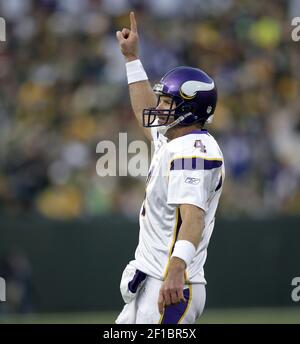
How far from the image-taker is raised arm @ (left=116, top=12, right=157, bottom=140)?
7176 mm

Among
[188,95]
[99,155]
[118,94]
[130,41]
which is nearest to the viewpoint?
[188,95]

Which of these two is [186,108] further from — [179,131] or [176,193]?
[176,193]

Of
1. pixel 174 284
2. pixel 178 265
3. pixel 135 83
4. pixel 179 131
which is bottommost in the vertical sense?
pixel 174 284

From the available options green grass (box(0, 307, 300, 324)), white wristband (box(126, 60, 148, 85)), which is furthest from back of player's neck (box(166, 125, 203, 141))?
green grass (box(0, 307, 300, 324))

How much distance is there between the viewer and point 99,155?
45.2 ft

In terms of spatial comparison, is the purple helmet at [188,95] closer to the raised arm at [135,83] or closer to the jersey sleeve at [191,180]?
the jersey sleeve at [191,180]

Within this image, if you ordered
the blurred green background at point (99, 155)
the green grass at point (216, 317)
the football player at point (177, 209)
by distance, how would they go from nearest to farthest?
the football player at point (177, 209) < the green grass at point (216, 317) < the blurred green background at point (99, 155)

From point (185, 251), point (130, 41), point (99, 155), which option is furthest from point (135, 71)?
point (99, 155)

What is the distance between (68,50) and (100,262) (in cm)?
383

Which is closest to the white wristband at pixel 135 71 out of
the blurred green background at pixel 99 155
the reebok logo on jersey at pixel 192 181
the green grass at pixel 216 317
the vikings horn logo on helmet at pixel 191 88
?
the vikings horn logo on helmet at pixel 191 88

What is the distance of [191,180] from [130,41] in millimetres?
1652

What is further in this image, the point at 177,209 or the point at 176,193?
the point at 177,209

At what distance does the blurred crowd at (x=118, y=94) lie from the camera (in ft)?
45.1

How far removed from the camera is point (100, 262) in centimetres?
1340
